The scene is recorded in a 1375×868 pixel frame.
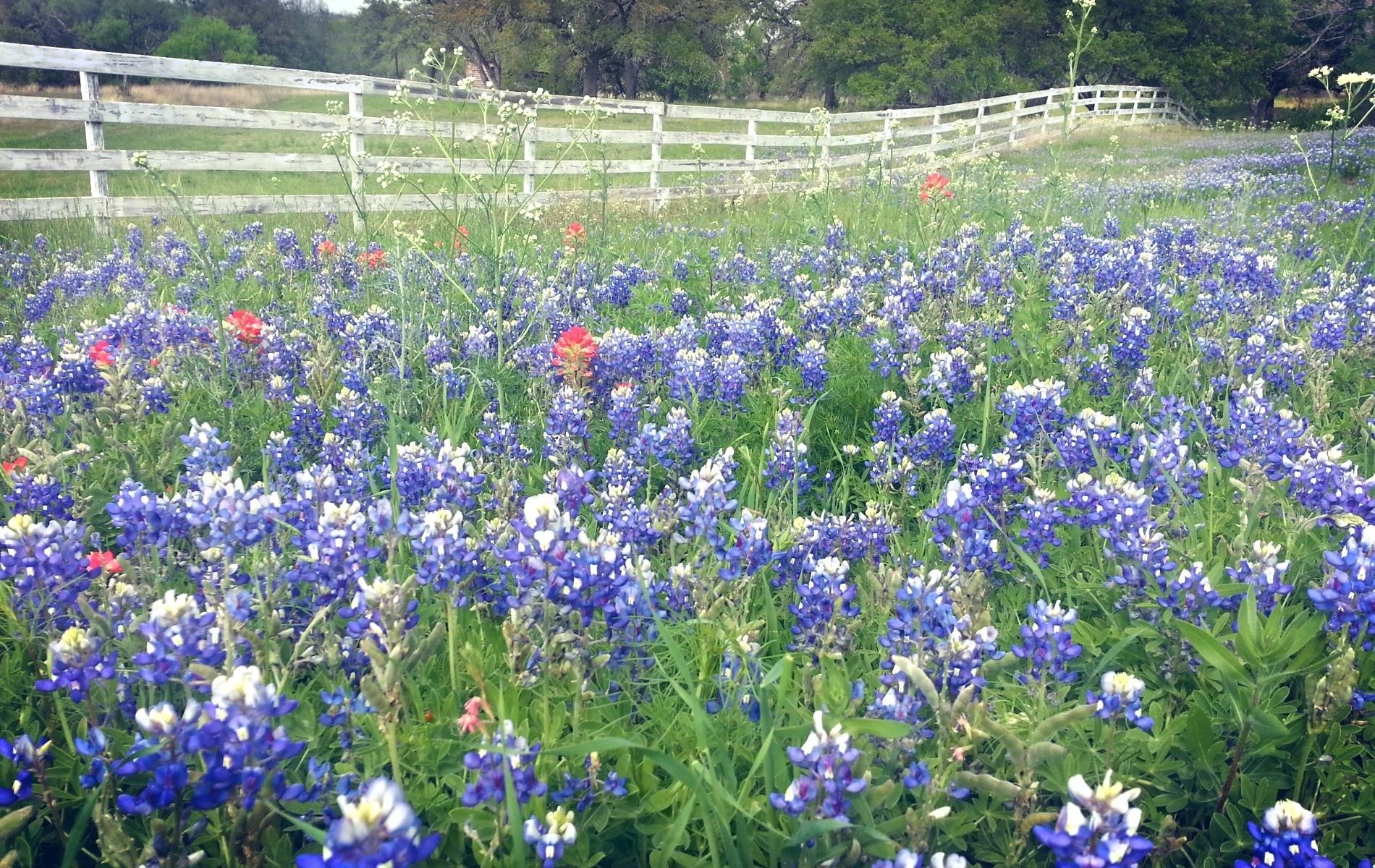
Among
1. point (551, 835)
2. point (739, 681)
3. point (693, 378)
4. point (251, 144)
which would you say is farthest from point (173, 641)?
point (251, 144)

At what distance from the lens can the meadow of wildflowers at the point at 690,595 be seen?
140cm

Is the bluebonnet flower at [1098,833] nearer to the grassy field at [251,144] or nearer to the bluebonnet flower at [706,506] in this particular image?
the bluebonnet flower at [706,506]

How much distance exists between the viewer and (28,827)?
149 cm

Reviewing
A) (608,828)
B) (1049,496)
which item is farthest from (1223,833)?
(608,828)

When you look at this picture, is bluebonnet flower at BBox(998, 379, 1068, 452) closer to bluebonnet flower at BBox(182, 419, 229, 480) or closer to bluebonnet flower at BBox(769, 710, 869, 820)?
bluebonnet flower at BBox(769, 710, 869, 820)

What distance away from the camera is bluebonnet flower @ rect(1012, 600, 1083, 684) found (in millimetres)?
1705

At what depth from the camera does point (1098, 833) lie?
1188 mm

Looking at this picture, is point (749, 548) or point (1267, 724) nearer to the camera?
point (1267, 724)

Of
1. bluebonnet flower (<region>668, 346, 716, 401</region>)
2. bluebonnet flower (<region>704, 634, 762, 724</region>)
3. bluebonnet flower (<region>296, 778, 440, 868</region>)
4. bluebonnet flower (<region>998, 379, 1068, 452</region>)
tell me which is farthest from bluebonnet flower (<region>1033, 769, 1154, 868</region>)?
bluebonnet flower (<region>668, 346, 716, 401</region>)

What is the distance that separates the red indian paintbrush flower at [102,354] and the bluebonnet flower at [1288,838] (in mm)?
3218

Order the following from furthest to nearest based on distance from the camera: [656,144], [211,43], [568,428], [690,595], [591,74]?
[211,43] → [591,74] → [656,144] → [568,428] → [690,595]

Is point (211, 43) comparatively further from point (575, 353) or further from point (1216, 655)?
point (1216, 655)

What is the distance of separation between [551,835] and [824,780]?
39 centimetres

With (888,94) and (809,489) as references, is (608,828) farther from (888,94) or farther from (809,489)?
(888,94)
